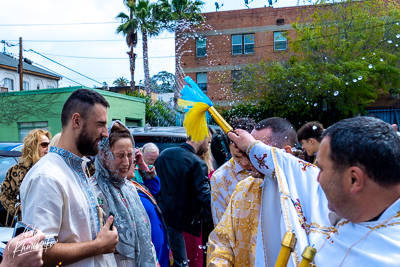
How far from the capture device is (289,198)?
5.63ft

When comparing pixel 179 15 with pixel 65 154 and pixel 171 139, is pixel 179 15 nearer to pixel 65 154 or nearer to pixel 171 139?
pixel 171 139

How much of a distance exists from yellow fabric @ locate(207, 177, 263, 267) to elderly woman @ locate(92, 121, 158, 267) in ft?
2.46

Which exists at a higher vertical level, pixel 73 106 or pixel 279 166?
pixel 73 106

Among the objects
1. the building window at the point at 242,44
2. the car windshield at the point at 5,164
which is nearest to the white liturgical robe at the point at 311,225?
the car windshield at the point at 5,164

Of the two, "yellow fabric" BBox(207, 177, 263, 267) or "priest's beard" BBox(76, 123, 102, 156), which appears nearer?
"yellow fabric" BBox(207, 177, 263, 267)

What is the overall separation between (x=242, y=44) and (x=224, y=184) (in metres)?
23.1

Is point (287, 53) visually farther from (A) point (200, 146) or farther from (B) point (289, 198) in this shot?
(B) point (289, 198)

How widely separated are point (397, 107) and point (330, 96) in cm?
659

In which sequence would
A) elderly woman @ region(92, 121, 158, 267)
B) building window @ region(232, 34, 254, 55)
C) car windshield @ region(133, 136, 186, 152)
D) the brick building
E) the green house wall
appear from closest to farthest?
elderly woman @ region(92, 121, 158, 267) < car windshield @ region(133, 136, 186, 152) < the green house wall < the brick building < building window @ region(232, 34, 254, 55)

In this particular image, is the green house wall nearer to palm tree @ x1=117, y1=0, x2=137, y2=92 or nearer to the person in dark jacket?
palm tree @ x1=117, y1=0, x2=137, y2=92

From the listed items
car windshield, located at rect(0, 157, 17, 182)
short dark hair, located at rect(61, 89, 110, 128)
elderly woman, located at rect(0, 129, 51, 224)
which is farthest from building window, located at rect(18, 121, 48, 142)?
short dark hair, located at rect(61, 89, 110, 128)

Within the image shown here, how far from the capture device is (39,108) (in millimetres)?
19953

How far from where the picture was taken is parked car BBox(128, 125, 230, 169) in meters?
5.99

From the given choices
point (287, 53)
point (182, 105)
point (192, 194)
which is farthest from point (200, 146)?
point (287, 53)
